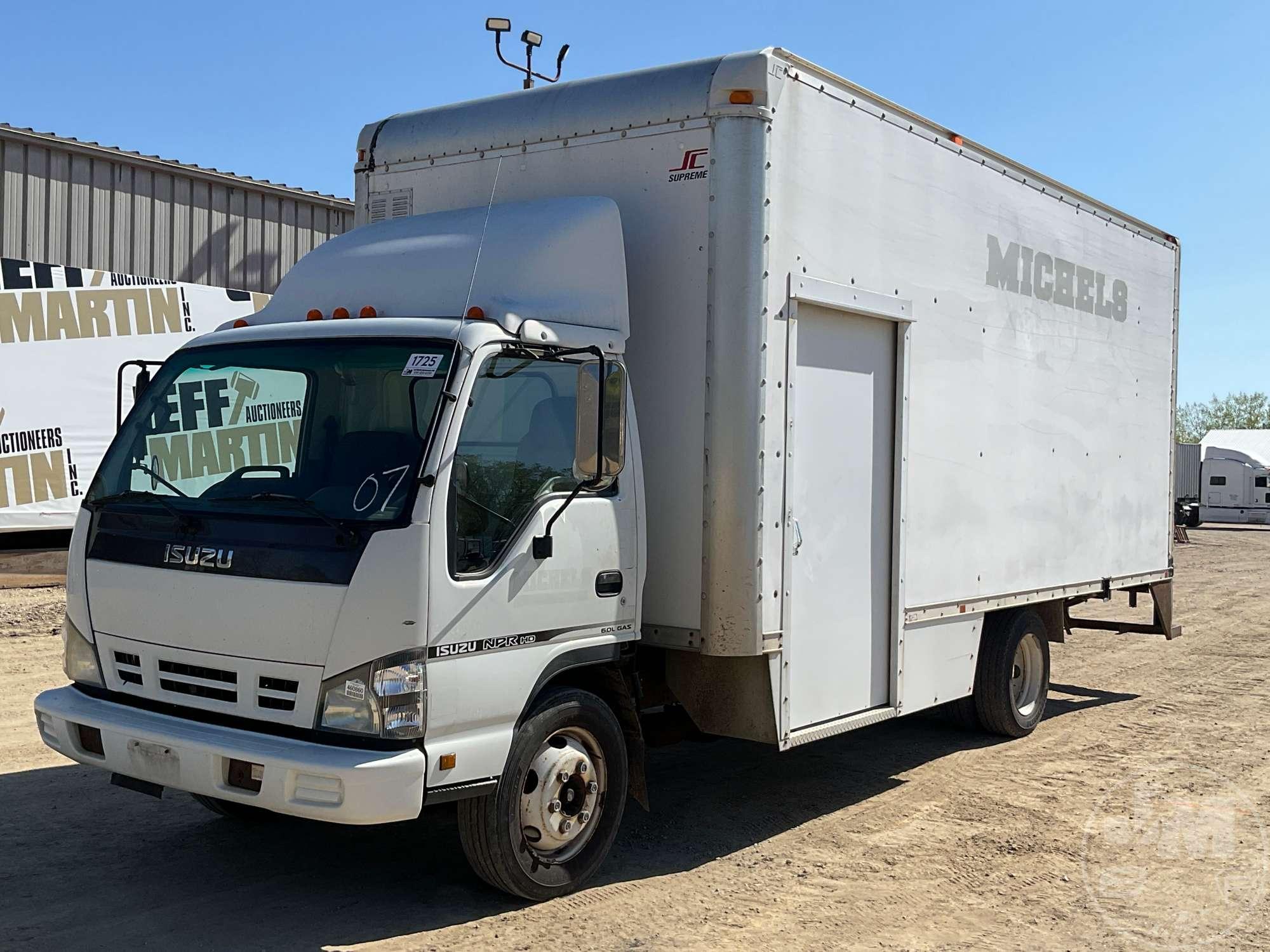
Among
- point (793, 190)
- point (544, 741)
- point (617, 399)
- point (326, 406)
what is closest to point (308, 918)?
point (544, 741)

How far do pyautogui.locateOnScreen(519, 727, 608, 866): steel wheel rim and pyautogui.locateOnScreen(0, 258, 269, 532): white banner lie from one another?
9.76 meters

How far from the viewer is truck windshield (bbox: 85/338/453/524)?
482cm

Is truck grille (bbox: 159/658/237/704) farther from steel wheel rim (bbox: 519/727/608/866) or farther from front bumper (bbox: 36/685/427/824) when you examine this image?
steel wheel rim (bbox: 519/727/608/866)

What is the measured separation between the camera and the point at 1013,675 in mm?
8719

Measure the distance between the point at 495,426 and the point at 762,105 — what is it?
2.01 m

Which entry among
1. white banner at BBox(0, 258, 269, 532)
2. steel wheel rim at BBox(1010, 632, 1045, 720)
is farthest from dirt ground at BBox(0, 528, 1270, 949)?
white banner at BBox(0, 258, 269, 532)

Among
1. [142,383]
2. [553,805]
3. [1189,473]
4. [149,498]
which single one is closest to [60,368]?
[142,383]

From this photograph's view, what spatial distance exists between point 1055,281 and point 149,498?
6067 mm

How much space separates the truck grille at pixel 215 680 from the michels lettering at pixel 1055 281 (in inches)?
195

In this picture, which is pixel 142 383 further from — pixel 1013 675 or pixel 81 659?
pixel 1013 675

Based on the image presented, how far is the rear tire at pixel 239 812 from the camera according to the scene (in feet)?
19.9

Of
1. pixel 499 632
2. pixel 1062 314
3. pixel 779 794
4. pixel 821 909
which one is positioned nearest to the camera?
pixel 499 632

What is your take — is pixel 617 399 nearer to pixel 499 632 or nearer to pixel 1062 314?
pixel 499 632

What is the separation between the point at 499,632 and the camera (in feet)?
16.3
